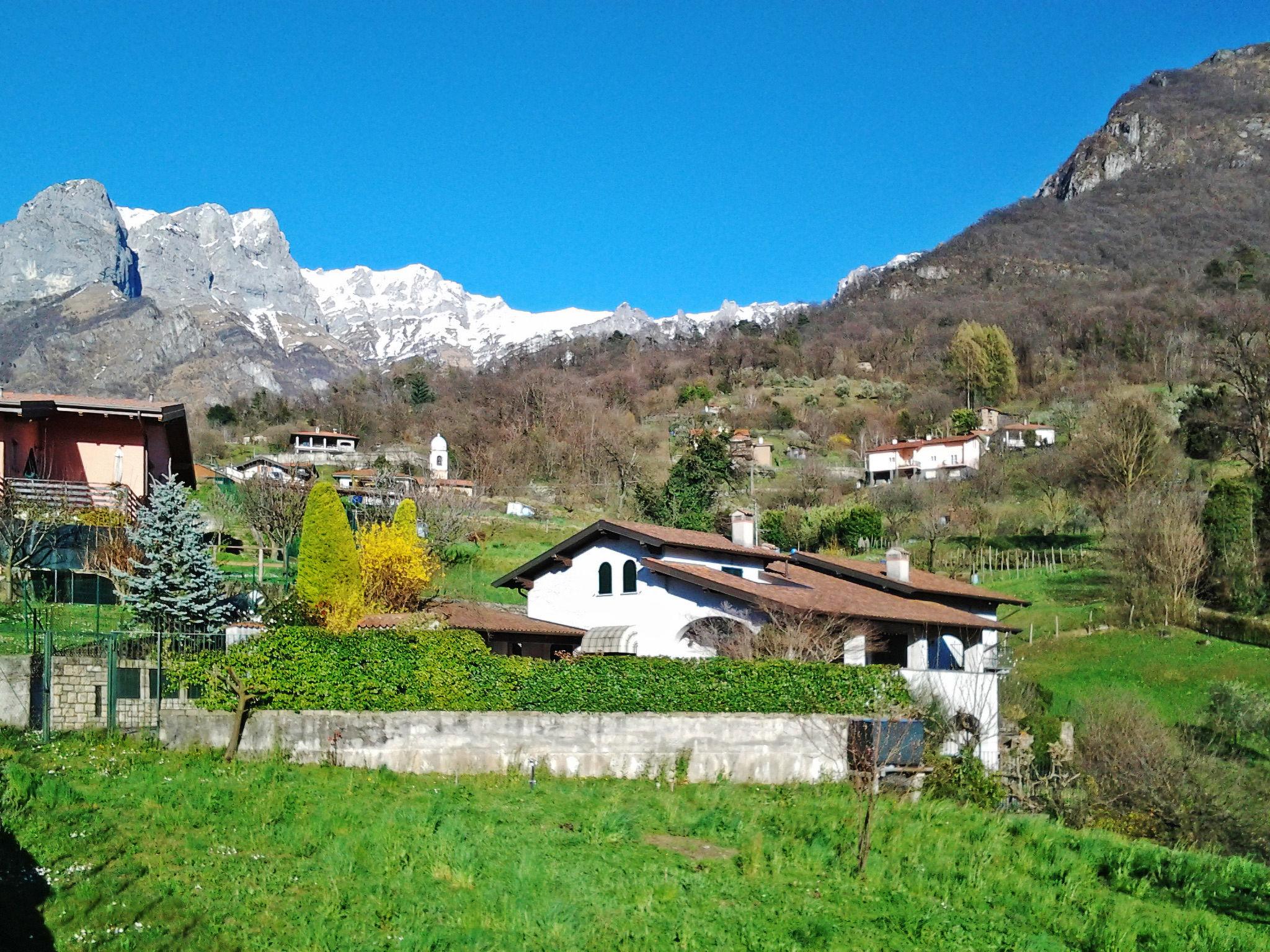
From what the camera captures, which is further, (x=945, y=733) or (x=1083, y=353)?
(x=1083, y=353)

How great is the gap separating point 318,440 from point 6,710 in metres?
78.2

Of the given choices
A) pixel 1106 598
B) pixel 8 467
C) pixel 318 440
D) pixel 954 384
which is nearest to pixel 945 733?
pixel 8 467

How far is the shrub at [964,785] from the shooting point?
63.7ft

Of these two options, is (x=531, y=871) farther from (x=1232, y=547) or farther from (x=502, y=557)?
(x=1232, y=547)

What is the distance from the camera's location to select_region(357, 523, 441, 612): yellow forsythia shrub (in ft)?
96.8

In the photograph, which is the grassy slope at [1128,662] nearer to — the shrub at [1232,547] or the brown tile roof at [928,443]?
the shrub at [1232,547]

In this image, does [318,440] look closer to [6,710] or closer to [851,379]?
[851,379]

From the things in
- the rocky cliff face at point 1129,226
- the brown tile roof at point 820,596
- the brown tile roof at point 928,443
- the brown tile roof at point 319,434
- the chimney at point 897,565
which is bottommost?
the brown tile roof at point 820,596

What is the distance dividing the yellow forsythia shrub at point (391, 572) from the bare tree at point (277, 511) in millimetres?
12677

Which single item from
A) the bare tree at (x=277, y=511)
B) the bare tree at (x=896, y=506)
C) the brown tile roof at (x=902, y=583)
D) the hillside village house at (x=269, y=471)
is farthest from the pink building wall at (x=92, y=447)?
the bare tree at (x=896, y=506)

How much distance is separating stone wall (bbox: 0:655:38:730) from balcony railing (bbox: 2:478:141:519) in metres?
13.7

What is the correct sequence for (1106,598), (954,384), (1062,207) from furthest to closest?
(1062,207), (954,384), (1106,598)

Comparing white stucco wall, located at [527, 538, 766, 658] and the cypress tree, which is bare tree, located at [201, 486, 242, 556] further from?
white stucco wall, located at [527, 538, 766, 658]

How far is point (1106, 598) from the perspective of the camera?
4812cm
